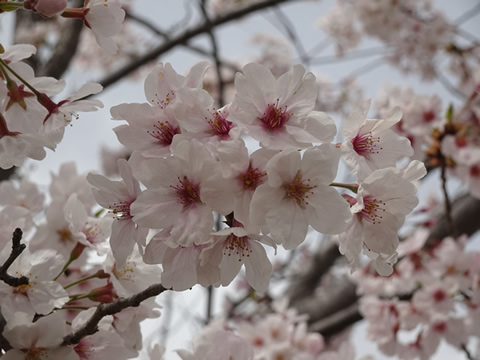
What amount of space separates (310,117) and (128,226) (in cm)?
35

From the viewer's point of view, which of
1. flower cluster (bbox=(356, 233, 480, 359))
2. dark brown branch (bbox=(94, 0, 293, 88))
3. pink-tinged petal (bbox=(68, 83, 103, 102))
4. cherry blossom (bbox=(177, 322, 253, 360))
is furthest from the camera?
dark brown branch (bbox=(94, 0, 293, 88))

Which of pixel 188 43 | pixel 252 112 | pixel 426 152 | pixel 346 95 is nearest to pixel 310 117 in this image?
pixel 252 112

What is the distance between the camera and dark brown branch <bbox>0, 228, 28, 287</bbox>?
82 cm

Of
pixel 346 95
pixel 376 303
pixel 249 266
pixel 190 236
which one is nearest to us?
pixel 190 236

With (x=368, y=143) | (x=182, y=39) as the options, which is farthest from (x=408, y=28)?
(x=368, y=143)

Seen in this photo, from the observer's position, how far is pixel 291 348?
2.56m

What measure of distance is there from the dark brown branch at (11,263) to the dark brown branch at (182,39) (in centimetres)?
219

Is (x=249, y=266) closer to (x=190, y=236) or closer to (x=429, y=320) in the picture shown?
(x=190, y=236)

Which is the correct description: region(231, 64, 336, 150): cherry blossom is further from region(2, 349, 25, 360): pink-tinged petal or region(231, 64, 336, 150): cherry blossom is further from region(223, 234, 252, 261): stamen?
region(2, 349, 25, 360): pink-tinged petal

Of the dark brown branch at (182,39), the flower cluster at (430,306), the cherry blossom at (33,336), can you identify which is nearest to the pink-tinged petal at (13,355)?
the cherry blossom at (33,336)

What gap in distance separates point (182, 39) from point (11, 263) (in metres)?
2.46

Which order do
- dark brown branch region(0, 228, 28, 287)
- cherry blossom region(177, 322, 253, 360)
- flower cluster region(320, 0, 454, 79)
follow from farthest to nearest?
flower cluster region(320, 0, 454, 79) < cherry blossom region(177, 322, 253, 360) < dark brown branch region(0, 228, 28, 287)

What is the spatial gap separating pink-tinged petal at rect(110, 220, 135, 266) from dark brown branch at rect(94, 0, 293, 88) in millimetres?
2207

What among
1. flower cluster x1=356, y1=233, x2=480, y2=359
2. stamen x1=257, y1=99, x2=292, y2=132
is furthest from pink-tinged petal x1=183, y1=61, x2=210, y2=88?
flower cluster x1=356, y1=233, x2=480, y2=359
